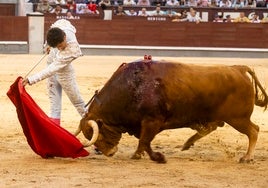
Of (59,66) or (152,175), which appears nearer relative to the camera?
(152,175)

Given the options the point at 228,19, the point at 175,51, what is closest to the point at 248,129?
the point at 175,51

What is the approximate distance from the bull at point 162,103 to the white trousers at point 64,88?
42 centimetres

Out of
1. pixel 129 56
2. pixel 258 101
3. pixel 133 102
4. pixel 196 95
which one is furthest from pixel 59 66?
pixel 129 56

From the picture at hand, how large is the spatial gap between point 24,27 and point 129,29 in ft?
9.82

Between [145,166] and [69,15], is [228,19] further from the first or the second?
[145,166]

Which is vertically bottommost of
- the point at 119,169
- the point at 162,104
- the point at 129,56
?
the point at 129,56

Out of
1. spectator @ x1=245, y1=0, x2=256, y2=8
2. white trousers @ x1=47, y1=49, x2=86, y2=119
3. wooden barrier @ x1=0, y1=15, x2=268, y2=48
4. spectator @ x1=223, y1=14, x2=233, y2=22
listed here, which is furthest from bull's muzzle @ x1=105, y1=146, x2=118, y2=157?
spectator @ x1=245, y1=0, x2=256, y2=8

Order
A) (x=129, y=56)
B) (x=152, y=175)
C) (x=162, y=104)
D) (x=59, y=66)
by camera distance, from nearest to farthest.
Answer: (x=152, y=175), (x=162, y=104), (x=59, y=66), (x=129, y=56)

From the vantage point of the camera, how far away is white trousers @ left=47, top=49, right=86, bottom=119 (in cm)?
658

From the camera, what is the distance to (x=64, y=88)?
21.7 ft

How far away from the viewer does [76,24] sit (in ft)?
69.7

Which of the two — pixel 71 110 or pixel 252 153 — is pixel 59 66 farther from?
pixel 71 110

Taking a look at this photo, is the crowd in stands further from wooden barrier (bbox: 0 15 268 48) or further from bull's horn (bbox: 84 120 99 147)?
bull's horn (bbox: 84 120 99 147)

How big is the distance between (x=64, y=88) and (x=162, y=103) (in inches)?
41.8
